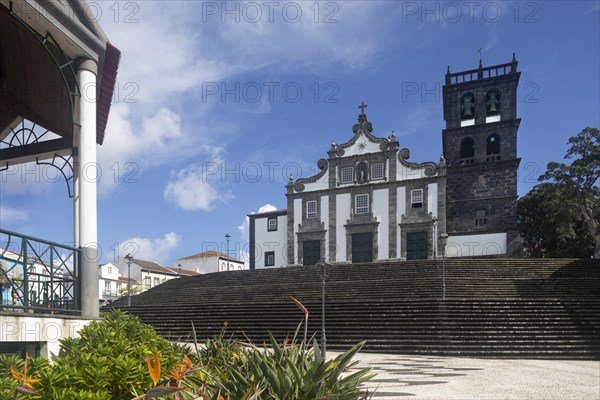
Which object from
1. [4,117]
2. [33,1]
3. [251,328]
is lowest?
[251,328]

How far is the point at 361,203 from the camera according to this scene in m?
36.8

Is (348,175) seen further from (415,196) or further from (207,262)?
(207,262)

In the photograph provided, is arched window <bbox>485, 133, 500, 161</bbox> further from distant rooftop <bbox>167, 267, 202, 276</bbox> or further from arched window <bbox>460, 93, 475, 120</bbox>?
distant rooftop <bbox>167, 267, 202, 276</bbox>

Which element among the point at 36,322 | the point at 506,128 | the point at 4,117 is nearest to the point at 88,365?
the point at 36,322

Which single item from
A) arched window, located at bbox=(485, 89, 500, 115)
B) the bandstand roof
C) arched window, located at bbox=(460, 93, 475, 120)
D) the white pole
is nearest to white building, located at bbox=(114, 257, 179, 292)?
arched window, located at bbox=(460, 93, 475, 120)

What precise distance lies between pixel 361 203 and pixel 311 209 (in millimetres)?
4480

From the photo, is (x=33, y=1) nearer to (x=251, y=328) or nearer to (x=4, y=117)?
(x=4, y=117)

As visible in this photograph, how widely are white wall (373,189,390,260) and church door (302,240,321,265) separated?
503 cm

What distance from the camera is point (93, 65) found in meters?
6.51

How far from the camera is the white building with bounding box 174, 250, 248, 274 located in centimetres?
7544

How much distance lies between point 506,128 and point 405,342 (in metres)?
28.1

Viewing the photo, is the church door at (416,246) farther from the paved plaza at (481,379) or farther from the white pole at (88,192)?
the white pole at (88,192)

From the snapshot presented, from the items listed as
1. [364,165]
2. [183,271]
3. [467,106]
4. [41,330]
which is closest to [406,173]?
[364,165]

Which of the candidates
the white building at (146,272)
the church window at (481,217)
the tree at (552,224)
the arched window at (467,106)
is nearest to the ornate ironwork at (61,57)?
the church window at (481,217)
